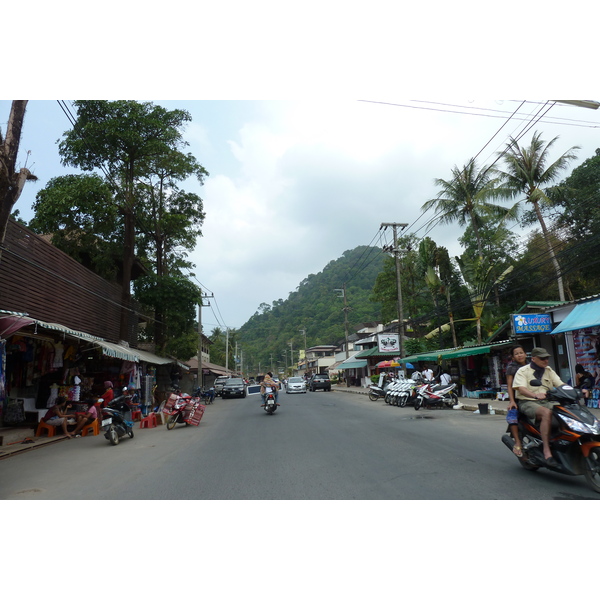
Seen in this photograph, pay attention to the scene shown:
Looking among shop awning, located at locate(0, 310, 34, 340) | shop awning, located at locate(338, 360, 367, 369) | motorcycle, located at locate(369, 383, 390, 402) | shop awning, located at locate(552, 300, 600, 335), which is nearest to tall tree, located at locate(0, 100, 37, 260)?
shop awning, located at locate(0, 310, 34, 340)

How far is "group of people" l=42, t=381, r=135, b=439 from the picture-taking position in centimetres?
1248

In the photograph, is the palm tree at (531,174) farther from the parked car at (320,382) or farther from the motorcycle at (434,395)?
the parked car at (320,382)

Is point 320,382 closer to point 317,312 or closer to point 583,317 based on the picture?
point 583,317

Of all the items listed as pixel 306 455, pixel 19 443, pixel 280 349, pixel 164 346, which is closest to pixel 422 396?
pixel 306 455

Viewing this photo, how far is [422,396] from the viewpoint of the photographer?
1897 cm

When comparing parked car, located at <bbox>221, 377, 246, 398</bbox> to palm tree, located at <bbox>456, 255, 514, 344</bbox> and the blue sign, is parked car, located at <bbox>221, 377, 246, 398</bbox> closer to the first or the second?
palm tree, located at <bbox>456, 255, 514, 344</bbox>

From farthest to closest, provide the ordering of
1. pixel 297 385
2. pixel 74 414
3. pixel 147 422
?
1. pixel 297 385
2. pixel 147 422
3. pixel 74 414

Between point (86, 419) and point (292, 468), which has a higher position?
point (86, 419)

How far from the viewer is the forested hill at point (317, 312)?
7044 centimetres

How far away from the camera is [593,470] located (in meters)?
5.11

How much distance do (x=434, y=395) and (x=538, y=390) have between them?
1385 cm

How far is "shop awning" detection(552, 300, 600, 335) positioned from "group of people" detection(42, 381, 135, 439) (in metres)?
13.6

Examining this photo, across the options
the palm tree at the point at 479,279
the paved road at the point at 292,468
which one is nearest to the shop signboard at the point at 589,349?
the paved road at the point at 292,468

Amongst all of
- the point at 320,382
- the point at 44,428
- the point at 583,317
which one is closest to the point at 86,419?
the point at 44,428
